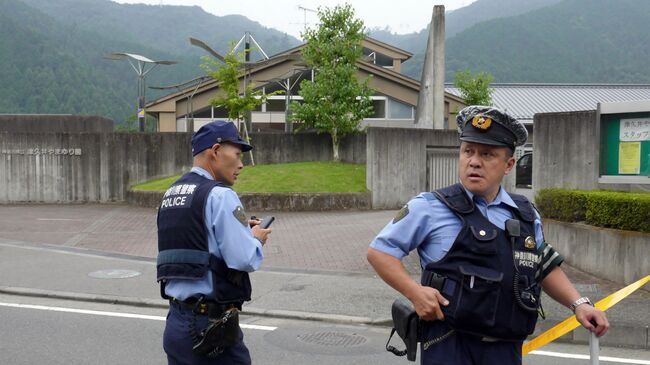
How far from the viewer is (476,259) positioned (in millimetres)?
2871

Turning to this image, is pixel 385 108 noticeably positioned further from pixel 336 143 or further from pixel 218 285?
→ pixel 218 285

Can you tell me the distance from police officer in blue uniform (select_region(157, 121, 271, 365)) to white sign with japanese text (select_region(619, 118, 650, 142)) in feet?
26.8

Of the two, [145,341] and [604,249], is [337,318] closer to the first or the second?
[145,341]

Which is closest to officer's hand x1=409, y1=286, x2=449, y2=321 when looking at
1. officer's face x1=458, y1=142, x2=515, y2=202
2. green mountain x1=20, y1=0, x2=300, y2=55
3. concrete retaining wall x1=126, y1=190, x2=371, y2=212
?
officer's face x1=458, y1=142, x2=515, y2=202

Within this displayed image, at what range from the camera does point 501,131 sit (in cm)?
304

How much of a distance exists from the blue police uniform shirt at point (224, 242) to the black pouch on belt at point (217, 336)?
0.49 ft

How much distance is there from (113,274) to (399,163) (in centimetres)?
1061

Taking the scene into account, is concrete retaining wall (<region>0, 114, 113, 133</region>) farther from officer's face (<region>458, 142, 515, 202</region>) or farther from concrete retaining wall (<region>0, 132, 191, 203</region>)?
officer's face (<region>458, 142, 515, 202</region>)

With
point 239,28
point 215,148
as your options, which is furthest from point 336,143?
point 239,28

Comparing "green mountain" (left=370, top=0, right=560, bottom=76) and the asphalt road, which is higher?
"green mountain" (left=370, top=0, right=560, bottom=76)

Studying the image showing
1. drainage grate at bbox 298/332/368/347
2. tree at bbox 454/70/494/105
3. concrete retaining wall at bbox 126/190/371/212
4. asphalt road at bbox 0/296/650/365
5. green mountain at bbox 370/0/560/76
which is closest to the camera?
asphalt road at bbox 0/296/650/365

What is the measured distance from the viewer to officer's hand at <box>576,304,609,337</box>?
2.99 metres

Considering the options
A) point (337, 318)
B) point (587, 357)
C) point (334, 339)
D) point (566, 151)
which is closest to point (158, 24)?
point (566, 151)

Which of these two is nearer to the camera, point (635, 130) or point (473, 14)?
point (635, 130)
